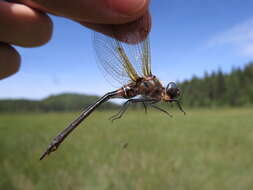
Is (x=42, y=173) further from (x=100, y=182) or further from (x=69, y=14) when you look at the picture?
(x=69, y=14)

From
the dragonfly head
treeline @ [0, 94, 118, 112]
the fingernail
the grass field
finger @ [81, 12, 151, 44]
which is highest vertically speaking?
the fingernail

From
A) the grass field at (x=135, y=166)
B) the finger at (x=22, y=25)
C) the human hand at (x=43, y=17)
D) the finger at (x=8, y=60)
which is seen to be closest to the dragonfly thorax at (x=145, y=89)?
the human hand at (x=43, y=17)

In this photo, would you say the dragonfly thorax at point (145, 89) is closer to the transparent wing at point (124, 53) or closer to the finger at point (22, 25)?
the transparent wing at point (124, 53)

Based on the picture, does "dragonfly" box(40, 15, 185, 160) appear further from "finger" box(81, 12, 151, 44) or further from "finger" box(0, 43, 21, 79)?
"finger" box(0, 43, 21, 79)

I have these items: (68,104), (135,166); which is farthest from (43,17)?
(135,166)

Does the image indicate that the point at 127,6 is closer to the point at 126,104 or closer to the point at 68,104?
the point at 126,104

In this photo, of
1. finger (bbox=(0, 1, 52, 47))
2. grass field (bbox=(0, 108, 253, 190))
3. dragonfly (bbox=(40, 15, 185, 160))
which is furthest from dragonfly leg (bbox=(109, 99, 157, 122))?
grass field (bbox=(0, 108, 253, 190))

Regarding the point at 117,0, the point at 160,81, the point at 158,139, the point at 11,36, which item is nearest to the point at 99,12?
the point at 117,0
